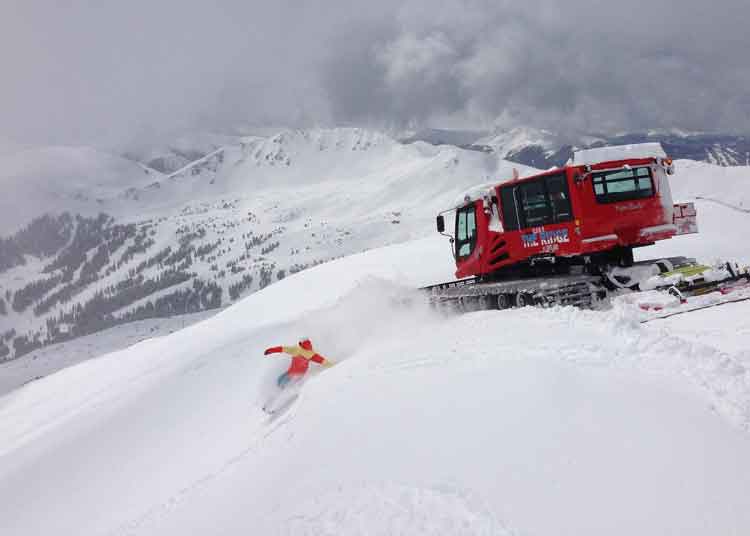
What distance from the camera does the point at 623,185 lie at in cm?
1124

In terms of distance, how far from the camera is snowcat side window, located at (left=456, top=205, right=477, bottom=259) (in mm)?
14289

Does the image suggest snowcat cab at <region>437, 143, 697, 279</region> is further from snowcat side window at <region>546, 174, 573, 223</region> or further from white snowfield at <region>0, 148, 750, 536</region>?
white snowfield at <region>0, 148, 750, 536</region>

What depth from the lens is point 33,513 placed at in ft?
51.1

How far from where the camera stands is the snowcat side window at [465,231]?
14.3 meters

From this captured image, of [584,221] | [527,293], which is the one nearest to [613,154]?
[584,221]

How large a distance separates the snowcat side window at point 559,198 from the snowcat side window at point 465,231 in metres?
2.83

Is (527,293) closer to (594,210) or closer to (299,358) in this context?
(594,210)

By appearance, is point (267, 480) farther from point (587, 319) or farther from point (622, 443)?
point (587, 319)

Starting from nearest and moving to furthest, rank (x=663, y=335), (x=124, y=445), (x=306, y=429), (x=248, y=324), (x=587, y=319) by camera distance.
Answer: (x=663, y=335) → (x=306, y=429) → (x=587, y=319) → (x=124, y=445) → (x=248, y=324)

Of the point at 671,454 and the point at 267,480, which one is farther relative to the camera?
the point at 267,480

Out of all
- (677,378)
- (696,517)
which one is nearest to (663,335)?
(677,378)

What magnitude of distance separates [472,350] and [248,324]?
1930cm

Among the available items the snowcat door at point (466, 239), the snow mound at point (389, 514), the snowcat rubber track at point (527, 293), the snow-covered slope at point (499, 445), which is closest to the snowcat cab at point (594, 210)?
the snowcat rubber track at point (527, 293)

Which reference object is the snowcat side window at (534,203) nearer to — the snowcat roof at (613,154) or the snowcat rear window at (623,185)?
the snowcat roof at (613,154)
